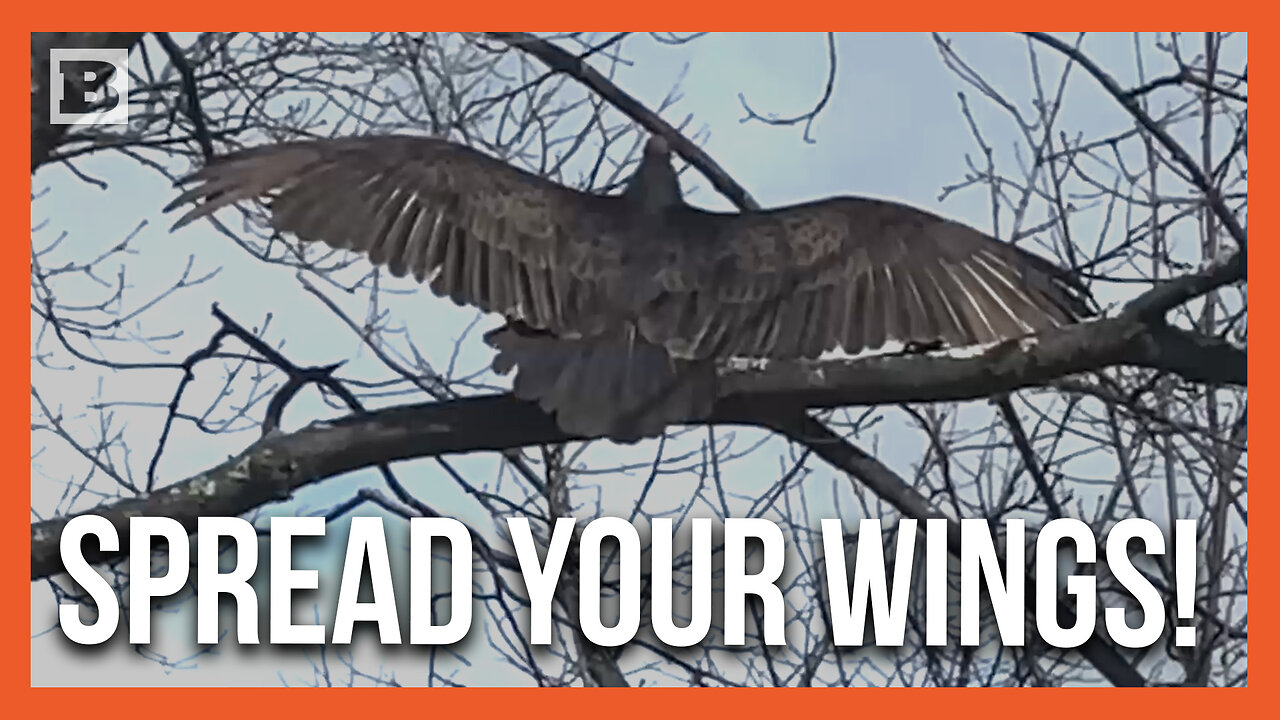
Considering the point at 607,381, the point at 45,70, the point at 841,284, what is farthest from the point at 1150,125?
the point at 45,70

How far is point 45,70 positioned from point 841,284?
4.42 ft

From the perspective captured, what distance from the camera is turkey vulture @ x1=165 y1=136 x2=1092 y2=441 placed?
2.73 meters

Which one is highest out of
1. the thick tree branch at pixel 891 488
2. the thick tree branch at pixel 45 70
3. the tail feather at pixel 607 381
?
the thick tree branch at pixel 45 70

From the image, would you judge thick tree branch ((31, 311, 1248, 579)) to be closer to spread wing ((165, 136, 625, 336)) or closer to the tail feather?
the tail feather

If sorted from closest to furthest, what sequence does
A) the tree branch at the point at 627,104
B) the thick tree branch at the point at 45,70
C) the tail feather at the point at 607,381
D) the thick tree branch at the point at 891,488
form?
the tail feather at the point at 607,381 < the thick tree branch at the point at 891,488 < the thick tree branch at the point at 45,70 < the tree branch at the point at 627,104

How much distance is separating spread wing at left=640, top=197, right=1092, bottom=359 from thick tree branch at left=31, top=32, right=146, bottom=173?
978 millimetres

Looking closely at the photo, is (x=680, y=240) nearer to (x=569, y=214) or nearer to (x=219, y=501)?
(x=569, y=214)

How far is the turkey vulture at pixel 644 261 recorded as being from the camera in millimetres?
2729

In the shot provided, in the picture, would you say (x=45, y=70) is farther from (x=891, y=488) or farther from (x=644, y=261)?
(x=891, y=488)

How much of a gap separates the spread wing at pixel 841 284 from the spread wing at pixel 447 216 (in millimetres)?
124

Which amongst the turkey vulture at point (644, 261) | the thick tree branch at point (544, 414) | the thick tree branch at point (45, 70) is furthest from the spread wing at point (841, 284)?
the thick tree branch at point (45, 70)

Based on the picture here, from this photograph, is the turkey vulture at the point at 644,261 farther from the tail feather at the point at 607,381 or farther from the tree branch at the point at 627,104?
the tree branch at the point at 627,104

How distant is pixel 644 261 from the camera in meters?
2.82

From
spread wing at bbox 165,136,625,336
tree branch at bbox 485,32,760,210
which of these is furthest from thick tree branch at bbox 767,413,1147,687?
tree branch at bbox 485,32,760,210
